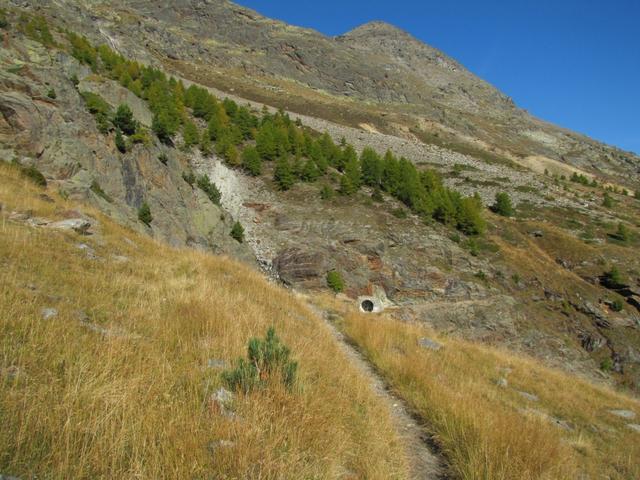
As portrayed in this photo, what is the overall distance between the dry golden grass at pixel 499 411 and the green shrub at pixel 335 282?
10.7 meters

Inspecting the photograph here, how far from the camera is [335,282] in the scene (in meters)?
23.4

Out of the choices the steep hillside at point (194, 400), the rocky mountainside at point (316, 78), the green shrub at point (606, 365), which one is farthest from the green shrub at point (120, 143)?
the rocky mountainside at point (316, 78)

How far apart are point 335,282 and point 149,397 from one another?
20610mm

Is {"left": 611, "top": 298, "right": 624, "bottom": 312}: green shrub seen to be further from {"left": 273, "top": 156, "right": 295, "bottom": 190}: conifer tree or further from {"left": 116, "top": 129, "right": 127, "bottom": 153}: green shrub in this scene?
{"left": 116, "top": 129, "right": 127, "bottom": 153}: green shrub

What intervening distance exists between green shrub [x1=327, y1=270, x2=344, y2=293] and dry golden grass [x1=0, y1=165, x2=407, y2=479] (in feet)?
56.1

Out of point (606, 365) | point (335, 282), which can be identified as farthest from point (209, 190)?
point (606, 365)

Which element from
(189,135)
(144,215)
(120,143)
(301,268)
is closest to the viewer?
(144,215)

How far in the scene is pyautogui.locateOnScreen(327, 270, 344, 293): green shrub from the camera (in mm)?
23359

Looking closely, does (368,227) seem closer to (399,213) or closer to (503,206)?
(399,213)

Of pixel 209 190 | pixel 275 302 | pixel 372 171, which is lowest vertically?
pixel 275 302

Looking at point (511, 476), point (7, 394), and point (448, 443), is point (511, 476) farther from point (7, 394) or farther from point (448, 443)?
point (7, 394)

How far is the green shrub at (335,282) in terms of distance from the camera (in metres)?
23.4

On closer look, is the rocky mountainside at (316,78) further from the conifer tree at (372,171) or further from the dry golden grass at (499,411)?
the dry golden grass at (499,411)

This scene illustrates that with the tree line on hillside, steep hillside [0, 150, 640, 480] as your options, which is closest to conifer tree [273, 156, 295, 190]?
the tree line on hillside
